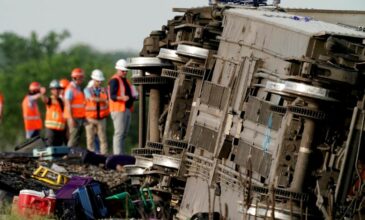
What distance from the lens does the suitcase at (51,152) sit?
27547 mm

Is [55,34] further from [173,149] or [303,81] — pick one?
[303,81]

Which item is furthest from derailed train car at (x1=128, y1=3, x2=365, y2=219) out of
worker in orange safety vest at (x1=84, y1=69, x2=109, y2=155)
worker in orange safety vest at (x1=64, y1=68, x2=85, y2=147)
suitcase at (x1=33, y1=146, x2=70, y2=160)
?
worker in orange safety vest at (x1=64, y1=68, x2=85, y2=147)

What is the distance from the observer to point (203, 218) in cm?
1684

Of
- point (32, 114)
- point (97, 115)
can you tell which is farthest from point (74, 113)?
point (32, 114)

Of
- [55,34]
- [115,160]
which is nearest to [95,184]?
[115,160]

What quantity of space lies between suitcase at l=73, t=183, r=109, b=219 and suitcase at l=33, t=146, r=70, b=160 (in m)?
8.06

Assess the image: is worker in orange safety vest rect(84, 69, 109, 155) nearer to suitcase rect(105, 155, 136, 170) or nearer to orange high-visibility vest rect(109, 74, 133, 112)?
orange high-visibility vest rect(109, 74, 133, 112)

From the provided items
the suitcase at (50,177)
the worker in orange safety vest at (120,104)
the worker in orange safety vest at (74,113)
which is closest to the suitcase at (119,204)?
the suitcase at (50,177)

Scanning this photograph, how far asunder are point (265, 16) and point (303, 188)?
2548 mm

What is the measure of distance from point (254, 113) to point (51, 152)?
1164 centimetres

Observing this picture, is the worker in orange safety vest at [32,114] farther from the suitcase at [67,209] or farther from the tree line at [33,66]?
the suitcase at [67,209]

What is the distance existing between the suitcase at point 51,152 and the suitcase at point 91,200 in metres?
8.06

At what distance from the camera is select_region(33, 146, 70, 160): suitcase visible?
27.5 meters

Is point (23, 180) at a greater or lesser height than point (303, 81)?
lesser
